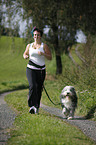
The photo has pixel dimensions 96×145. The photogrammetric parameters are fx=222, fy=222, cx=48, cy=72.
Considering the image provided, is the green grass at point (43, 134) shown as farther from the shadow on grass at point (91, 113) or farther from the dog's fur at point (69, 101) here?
the shadow on grass at point (91, 113)

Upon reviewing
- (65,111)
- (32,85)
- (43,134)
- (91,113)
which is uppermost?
(32,85)

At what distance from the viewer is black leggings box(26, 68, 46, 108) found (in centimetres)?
647

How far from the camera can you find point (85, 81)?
916 centimetres

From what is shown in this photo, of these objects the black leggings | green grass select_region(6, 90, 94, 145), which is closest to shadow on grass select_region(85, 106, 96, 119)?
the black leggings

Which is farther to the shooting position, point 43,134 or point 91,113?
point 91,113

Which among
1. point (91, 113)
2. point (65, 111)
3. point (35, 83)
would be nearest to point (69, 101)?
point (65, 111)

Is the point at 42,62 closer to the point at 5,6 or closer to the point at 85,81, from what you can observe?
the point at 85,81

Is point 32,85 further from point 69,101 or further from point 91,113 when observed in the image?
point 91,113

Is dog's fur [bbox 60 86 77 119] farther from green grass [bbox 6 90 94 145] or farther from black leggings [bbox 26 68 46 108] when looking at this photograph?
green grass [bbox 6 90 94 145]

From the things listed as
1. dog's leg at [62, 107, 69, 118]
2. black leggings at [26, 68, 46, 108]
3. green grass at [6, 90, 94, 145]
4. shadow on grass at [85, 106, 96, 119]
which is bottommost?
shadow on grass at [85, 106, 96, 119]

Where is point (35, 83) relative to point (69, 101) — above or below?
above

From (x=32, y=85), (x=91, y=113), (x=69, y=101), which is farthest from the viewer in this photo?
(x=91, y=113)

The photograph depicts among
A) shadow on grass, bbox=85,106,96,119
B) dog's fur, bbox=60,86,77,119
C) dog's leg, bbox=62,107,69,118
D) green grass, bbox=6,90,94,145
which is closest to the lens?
green grass, bbox=6,90,94,145

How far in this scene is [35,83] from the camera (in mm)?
6492
